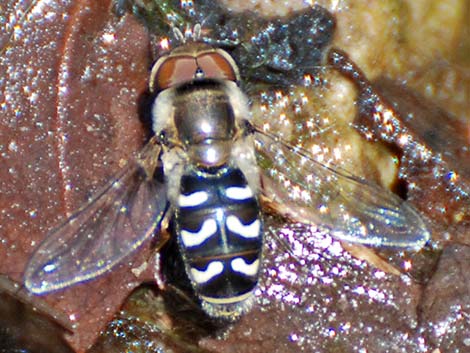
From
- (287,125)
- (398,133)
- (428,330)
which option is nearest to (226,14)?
(287,125)

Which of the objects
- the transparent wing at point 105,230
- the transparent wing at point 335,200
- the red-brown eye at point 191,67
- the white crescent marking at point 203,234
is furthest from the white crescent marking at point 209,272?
the red-brown eye at point 191,67

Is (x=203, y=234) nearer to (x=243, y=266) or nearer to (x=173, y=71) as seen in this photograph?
(x=243, y=266)

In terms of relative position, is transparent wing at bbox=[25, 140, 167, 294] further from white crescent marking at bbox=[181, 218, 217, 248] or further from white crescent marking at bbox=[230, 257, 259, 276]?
white crescent marking at bbox=[230, 257, 259, 276]

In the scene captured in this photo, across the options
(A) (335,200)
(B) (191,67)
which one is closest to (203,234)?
(A) (335,200)

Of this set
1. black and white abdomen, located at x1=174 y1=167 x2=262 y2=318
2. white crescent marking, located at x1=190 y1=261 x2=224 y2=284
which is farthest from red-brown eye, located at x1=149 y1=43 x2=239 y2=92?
white crescent marking, located at x1=190 y1=261 x2=224 y2=284

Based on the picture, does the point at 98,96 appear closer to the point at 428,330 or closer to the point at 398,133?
the point at 398,133
